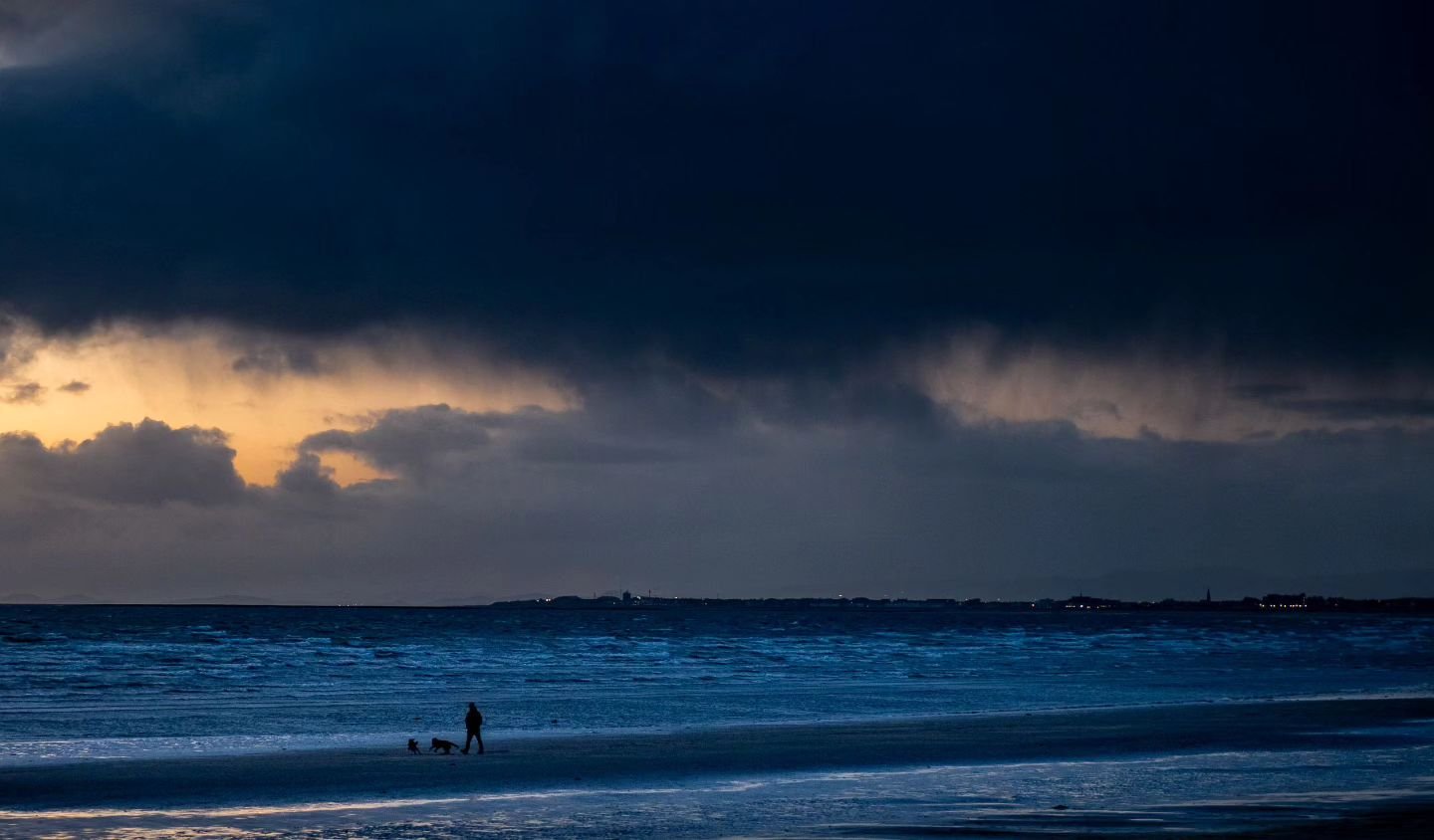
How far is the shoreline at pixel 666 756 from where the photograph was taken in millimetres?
29859

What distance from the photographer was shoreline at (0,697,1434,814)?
98.0 feet

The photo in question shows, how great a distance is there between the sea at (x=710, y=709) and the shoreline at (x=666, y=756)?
172 cm

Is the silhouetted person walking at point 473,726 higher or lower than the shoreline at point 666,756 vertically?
higher

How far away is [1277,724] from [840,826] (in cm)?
2638

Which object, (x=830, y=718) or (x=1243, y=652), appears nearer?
(x=830, y=718)

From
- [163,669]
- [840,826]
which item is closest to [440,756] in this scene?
[840,826]

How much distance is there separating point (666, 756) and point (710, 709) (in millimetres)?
15970

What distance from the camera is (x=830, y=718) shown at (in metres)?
48.2

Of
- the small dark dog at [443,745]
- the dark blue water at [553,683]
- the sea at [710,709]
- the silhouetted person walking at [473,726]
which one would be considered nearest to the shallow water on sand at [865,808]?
the sea at [710,709]

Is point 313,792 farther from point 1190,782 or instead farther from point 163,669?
point 163,669

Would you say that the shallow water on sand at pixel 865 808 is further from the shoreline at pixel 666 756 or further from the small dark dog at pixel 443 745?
the small dark dog at pixel 443 745

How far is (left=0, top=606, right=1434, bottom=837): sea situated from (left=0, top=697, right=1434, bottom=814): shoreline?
1.72 m

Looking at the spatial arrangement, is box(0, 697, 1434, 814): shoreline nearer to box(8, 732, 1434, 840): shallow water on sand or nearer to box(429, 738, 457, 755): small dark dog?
box(429, 738, 457, 755): small dark dog

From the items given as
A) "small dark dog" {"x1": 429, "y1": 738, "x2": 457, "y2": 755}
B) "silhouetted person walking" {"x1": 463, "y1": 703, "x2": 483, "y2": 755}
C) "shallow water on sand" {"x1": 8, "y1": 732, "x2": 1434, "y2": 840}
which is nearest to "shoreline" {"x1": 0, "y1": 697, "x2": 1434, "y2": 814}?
"small dark dog" {"x1": 429, "y1": 738, "x2": 457, "y2": 755}
